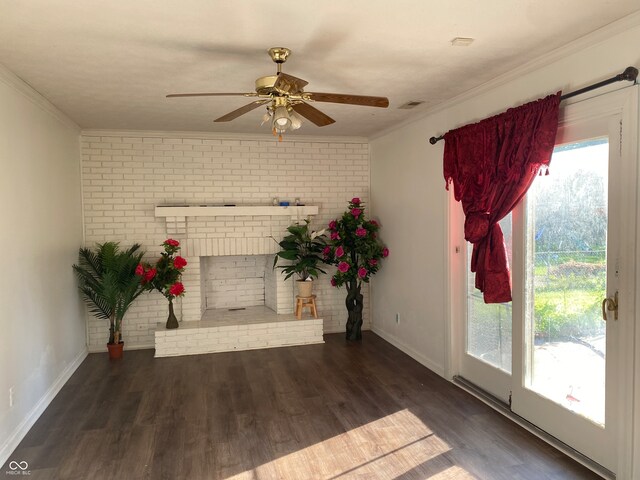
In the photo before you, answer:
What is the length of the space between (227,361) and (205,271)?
1461mm

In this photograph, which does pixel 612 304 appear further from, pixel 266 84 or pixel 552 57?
pixel 266 84

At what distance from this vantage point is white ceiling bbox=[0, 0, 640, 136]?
2209mm

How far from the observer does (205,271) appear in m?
5.84

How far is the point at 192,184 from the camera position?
5.35 meters

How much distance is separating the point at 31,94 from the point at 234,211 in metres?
2.30

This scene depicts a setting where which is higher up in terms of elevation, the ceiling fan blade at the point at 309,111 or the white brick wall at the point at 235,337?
the ceiling fan blade at the point at 309,111

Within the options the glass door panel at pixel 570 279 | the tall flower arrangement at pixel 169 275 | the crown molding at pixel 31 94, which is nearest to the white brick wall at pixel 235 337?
the tall flower arrangement at pixel 169 275

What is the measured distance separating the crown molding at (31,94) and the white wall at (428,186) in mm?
3288

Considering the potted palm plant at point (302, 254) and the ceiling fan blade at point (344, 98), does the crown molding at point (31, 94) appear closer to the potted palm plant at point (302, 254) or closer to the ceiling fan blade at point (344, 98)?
the ceiling fan blade at point (344, 98)

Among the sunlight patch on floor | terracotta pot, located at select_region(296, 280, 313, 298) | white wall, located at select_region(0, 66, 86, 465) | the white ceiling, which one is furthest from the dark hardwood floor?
the white ceiling

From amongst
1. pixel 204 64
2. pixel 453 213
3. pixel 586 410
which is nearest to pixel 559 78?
pixel 453 213

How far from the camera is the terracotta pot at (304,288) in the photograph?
5395 millimetres

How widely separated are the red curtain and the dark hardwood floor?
98cm

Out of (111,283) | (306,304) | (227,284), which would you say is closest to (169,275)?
(111,283)
